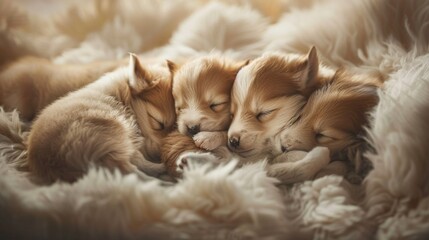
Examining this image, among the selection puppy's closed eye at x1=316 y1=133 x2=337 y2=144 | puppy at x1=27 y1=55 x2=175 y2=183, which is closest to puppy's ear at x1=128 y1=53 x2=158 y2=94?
puppy at x1=27 y1=55 x2=175 y2=183

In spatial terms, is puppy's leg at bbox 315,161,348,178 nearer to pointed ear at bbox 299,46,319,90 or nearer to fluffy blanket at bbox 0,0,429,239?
→ fluffy blanket at bbox 0,0,429,239

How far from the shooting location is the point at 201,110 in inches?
38.0

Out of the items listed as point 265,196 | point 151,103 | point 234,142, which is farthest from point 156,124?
point 265,196

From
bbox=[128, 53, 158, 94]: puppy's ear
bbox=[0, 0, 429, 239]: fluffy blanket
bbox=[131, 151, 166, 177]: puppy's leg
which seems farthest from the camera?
bbox=[128, 53, 158, 94]: puppy's ear

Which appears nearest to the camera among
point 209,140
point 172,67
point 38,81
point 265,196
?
point 265,196

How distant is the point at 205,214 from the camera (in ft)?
2.64

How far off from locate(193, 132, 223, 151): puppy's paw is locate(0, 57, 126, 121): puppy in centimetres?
31

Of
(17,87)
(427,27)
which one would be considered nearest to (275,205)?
(427,27)

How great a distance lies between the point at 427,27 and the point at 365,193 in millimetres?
419

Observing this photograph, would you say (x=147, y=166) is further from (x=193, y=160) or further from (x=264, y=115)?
(x=264, y=115)

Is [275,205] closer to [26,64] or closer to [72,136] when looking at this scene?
[72,136]

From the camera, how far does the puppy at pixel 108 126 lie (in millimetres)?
869

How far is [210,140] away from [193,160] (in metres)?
0.06

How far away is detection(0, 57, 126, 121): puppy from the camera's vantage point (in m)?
1.10
